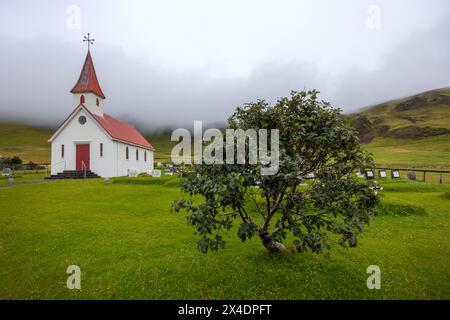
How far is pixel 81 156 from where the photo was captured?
1266 inches

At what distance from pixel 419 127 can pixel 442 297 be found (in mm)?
169219

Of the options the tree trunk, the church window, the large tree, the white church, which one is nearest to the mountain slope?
the white church

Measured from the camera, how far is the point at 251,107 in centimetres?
636

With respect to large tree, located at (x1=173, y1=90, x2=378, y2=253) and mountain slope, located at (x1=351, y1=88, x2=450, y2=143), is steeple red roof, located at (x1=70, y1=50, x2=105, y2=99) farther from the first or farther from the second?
mountain slope, located at (x1=351, y1=88, x2=450, y2=143)

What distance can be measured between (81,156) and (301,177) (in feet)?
110

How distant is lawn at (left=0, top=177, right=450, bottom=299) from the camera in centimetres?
603

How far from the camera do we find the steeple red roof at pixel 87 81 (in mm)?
34278

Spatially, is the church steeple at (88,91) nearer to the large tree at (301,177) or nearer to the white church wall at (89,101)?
the white church wall at (89,101)

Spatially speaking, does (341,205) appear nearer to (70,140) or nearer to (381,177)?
(381,177)

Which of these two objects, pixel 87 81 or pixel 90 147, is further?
pixel 87 81

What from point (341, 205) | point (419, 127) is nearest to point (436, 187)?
point (341, 205)

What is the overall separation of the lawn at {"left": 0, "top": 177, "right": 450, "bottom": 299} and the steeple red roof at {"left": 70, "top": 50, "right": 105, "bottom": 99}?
2612 centimetres

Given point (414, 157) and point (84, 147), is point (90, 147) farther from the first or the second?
point (414, 157)

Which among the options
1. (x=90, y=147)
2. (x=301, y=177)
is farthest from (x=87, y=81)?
(x=301, y=177)
